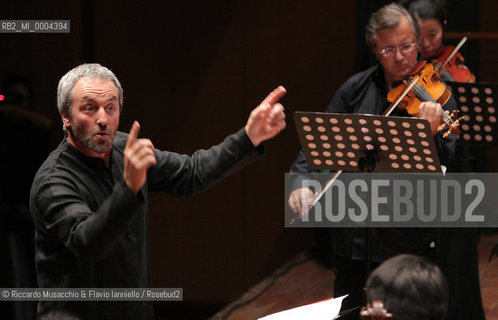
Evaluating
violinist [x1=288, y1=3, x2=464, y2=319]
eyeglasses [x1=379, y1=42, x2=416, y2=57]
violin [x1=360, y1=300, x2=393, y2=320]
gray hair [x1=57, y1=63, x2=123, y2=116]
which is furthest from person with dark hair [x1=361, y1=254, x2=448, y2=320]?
eyeglasses [x1=379, y1=42, x2=416, y2=57]

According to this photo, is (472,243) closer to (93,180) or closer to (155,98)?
(155,98)

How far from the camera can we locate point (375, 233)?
3.60 m

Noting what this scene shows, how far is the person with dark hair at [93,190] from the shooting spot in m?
2.36

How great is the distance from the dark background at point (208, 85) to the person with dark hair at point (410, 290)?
267cm

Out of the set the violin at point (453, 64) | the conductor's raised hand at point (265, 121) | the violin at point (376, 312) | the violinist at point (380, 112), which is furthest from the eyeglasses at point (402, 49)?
the violin at point (376, 312)

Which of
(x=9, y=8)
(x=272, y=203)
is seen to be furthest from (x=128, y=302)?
(x=272, y=203)

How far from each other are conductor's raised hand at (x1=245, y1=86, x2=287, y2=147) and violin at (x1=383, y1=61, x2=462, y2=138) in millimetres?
986

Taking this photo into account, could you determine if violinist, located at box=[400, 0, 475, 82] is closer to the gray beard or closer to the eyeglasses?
the eyeglasses

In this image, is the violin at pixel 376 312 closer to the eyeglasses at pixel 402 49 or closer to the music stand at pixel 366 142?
the music stand at pixel 366 142

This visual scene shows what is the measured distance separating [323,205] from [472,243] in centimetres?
87

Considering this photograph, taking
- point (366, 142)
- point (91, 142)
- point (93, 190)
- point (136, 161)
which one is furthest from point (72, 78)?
point (366, 142)

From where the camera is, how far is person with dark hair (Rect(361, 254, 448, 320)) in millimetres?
1868

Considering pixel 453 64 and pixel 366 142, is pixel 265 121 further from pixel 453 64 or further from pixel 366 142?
pixel 453 64

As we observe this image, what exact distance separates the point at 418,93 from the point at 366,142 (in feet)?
1.89
